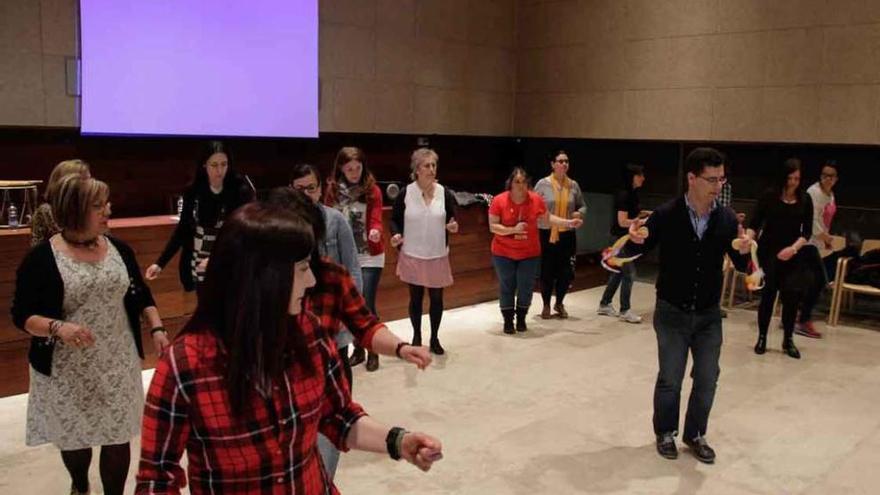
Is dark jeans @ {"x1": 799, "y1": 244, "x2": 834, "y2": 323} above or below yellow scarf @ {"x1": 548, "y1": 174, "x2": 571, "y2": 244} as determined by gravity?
below

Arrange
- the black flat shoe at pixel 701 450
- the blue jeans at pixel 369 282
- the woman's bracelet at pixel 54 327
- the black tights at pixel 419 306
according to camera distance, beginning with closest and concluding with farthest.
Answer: the woman's bracelet at pixel 54 327, the black flat shoe at pixel 701 450, the blue jeans at pixel 369 282, the black tights at pixel 419 306

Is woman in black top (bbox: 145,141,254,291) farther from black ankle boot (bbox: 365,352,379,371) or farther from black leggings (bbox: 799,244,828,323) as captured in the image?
black leggings (bbox: 799,244,828,323)

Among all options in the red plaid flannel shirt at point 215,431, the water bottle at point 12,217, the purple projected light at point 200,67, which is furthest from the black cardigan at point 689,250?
the purple projected light at point 200,67

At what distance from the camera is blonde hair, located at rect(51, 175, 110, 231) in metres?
2.69

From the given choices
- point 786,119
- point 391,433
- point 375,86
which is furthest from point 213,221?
point 786,119

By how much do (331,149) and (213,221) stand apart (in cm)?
351

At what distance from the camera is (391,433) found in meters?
1.64

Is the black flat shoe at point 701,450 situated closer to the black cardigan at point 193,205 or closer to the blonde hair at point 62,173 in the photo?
the black cardigan at point 193,205

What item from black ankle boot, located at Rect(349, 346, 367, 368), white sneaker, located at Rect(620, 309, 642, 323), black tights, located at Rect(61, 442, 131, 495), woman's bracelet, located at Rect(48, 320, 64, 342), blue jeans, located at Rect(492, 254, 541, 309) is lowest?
black ankle boot, located at Rect(349, 346, 367, 368)

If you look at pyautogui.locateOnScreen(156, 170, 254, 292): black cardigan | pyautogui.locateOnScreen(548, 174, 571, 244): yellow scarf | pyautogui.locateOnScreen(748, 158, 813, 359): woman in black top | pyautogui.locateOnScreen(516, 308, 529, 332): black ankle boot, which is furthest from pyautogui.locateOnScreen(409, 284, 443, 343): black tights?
pyautogui.locateOnScreen(748, 158, 813, 359): woman in black top

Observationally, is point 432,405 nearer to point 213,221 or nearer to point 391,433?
point 213,221

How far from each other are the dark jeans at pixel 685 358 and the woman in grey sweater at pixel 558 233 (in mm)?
2908

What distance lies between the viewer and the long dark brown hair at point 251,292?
4.39 feet

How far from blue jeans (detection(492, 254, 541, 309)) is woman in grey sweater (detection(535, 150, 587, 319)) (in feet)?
1.95
